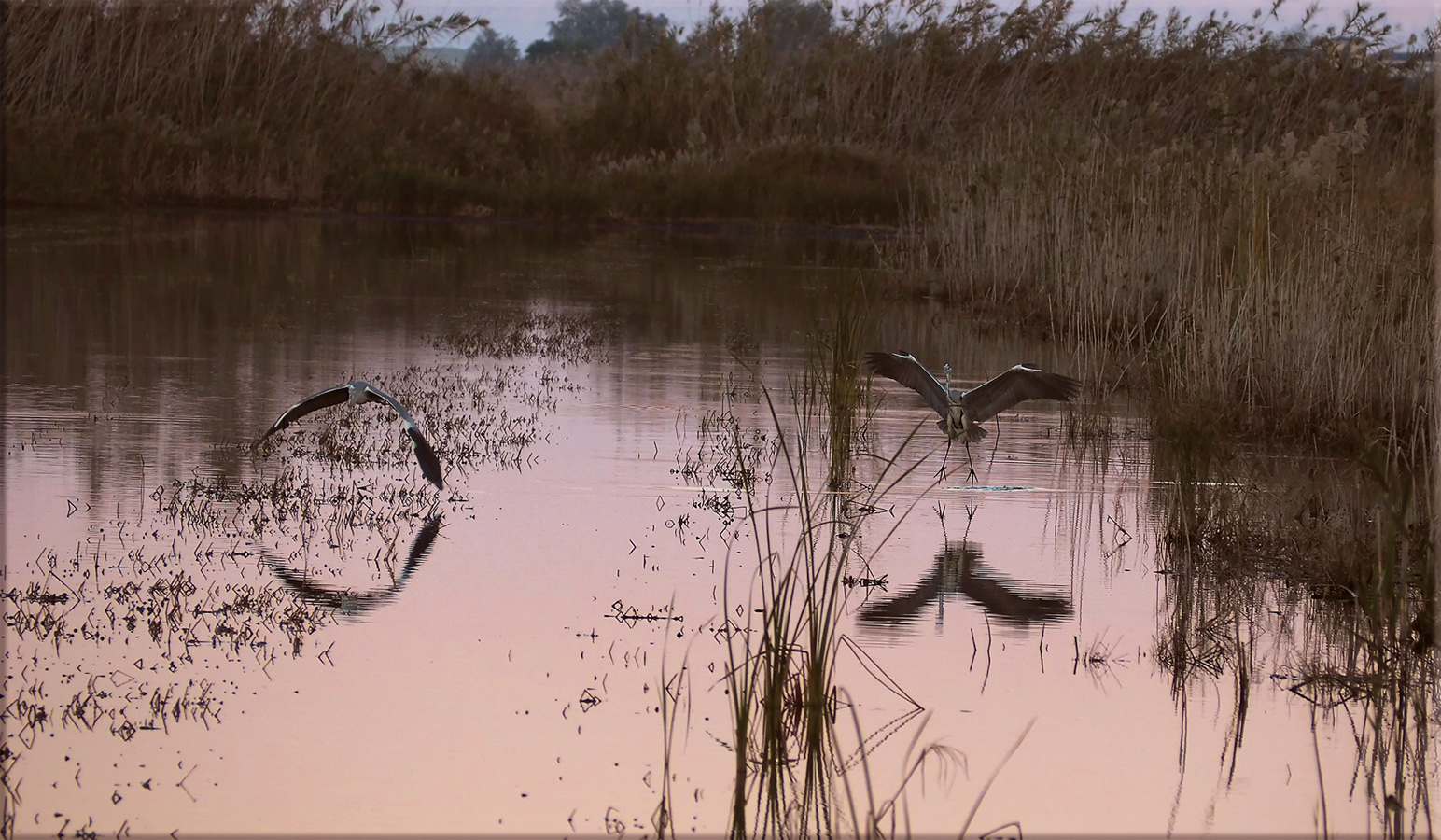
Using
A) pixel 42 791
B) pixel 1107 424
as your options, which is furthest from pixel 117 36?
pixel 42 791

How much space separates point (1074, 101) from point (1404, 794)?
2564 cm

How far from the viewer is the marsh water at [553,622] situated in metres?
4.82

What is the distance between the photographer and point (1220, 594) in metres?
6.97

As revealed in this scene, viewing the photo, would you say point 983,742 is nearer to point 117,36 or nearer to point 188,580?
point 188,580

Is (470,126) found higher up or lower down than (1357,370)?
higher up

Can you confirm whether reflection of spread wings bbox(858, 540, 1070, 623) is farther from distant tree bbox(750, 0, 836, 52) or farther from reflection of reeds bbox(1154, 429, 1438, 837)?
distant tree bbox(750, 0, 836, 52)

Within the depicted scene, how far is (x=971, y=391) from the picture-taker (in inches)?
329

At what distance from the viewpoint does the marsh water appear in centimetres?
482

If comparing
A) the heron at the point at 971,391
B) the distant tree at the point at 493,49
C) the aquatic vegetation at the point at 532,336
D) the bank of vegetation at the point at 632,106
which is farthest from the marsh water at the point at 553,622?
the distant tree at the point at 493,49

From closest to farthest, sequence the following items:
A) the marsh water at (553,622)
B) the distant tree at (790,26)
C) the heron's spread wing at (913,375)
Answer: the marsh water at (553,622), the heron's spread wing at (913,375), the distant tree at (790,26)

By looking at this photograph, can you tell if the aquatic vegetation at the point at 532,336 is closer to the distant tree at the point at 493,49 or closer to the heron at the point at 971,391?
the heron at the point at 971,391

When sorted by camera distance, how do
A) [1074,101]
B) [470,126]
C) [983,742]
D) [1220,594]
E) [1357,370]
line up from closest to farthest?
1. [983,742]
2. [1220,594]
3. [1357,370]
4. [1074,101]
5. [470,126]

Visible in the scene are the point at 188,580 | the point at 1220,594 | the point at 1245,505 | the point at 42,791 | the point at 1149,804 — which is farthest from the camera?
the point at 1245,505

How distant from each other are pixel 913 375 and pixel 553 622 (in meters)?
2.57
